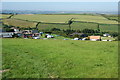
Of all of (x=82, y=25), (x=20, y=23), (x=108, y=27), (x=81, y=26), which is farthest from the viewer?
(x=20, y=23)

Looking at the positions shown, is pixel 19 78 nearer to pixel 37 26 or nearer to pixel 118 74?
pixel 118 74

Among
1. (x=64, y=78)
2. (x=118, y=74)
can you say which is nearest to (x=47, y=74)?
(x=64, y=78)

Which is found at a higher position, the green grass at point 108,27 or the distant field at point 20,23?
the distant field at point 20,23

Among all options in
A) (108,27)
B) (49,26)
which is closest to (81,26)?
(108,27)

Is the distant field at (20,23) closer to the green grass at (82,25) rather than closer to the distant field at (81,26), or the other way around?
the distant field at (81,26)

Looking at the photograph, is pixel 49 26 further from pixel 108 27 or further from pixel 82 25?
pixel 108 27

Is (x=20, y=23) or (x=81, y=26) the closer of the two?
(x=81, y=26)

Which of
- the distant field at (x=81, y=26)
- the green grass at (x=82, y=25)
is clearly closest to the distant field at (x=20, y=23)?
the distant field at (x=81, y=26)

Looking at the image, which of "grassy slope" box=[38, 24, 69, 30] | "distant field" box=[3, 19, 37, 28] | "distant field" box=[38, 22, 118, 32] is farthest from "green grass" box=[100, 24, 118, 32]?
"distant field" box=[3, 19, 37, 28]

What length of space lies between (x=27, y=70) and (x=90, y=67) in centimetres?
281

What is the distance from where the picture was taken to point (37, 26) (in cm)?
5903

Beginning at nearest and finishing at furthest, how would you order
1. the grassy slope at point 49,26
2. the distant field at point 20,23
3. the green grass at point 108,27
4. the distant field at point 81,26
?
1. the green grass at point 108,27
2. the distant field at point 81,26
3. the grassy slope at point 49,26
4. the distant field at point 20,23

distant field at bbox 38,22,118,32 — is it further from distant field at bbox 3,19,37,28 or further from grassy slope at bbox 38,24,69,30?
distant field at bbox 3,19,37,28

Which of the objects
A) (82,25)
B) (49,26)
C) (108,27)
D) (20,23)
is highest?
(20,23)
